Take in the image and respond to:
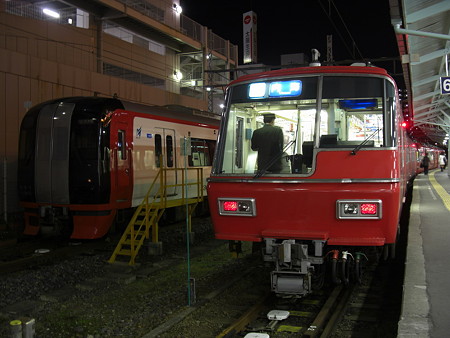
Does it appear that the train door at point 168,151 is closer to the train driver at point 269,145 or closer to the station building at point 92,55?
the station building at point 92,55

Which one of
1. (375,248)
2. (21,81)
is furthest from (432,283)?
(21,81)

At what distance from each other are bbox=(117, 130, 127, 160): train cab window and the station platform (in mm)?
6177

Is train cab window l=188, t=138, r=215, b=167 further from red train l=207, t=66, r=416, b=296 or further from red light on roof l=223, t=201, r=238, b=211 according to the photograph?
red light on roof l=223, t=201, r=238, b=211

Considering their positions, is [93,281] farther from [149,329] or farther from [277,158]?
[277,158]

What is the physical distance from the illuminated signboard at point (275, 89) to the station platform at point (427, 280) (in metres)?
2.68

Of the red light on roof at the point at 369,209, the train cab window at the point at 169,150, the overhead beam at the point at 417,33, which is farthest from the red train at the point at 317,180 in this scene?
the train cab window at the point at 169,150

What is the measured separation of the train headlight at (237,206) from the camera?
17.3 feet

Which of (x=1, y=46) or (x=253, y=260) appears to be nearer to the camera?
(x=253, y=260)

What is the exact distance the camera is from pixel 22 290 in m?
6.63

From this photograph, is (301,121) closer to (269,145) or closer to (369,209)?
(269,145)

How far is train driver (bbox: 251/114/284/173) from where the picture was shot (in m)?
5.40

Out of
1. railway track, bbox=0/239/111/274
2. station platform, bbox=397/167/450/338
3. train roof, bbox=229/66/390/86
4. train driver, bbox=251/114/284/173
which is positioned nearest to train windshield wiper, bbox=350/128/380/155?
train roof, bbox=229/66/390/86

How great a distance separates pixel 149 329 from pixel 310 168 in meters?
2.69

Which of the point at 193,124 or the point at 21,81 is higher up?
the point at 21,81
